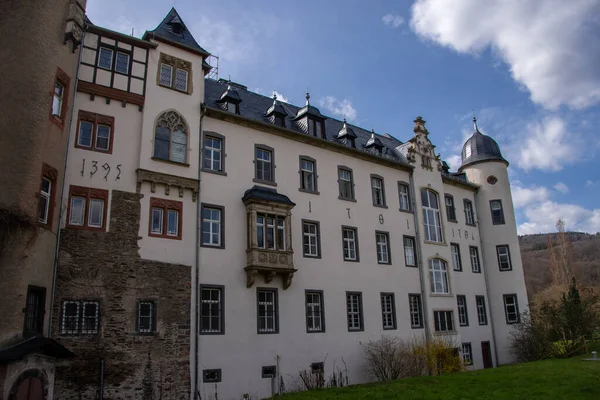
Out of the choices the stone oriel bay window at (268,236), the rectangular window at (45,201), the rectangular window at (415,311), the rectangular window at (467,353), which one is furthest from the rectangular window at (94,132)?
the rectangular window at (467,353)

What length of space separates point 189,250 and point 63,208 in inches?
184

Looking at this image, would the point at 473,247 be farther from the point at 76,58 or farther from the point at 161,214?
the point at 76,58

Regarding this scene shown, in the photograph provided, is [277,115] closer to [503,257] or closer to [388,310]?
[388,310]

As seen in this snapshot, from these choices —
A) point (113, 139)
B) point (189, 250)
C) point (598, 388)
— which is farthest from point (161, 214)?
point (598, 388)

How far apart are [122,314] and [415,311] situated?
52.2 feet

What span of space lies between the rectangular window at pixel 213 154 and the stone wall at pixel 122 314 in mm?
3521

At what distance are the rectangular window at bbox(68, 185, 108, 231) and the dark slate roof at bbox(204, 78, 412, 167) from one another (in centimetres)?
639

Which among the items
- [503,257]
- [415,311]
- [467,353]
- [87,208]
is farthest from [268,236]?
[503,257]

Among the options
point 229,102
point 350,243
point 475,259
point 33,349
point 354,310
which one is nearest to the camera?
point 33,349

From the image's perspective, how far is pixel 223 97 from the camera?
22.9 metres

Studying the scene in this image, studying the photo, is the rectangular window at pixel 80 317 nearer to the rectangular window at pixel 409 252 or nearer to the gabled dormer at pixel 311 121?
the gabled dormer at pixel 311 121

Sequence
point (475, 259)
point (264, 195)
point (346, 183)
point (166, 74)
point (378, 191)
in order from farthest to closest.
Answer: point (475, 259)
point (378, 191)
point (346, 183)
point (264, 195)
point (166, 74)

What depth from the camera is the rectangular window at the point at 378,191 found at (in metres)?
27.3

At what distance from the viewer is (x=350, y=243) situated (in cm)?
2523
